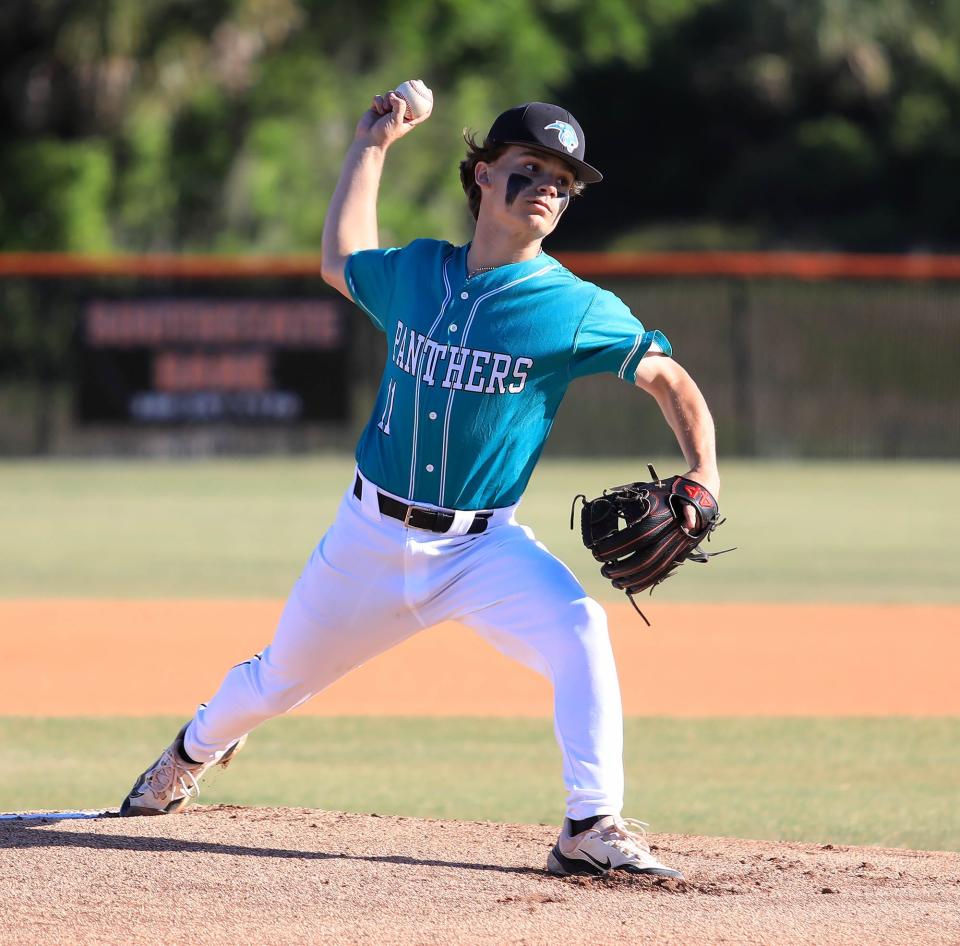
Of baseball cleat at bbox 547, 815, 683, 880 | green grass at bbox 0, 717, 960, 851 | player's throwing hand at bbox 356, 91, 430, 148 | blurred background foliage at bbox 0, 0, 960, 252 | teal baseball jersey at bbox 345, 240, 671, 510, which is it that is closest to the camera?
baseball cleat at bbox 547, 815, 683, 880

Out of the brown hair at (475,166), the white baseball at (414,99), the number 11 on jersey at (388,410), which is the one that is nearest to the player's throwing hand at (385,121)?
the white baseball at (414,99)

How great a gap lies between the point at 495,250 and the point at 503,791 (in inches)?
84.7

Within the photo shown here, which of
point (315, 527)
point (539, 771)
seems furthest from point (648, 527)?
point (315, 527)

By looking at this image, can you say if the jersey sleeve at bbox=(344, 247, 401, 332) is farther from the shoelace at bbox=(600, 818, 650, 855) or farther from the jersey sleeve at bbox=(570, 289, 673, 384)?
the shoelace at bbox=(600, 818, 650, 855)

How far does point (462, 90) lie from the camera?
31031mm

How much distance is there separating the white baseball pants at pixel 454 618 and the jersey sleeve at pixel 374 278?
53 cm

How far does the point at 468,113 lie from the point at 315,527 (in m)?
18.1

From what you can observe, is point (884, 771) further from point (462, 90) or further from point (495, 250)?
point (462, 90)

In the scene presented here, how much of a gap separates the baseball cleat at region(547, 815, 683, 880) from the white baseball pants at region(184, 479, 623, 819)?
46 millimetres

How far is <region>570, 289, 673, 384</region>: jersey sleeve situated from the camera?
167 inches

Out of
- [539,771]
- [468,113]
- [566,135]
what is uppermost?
[468,113]

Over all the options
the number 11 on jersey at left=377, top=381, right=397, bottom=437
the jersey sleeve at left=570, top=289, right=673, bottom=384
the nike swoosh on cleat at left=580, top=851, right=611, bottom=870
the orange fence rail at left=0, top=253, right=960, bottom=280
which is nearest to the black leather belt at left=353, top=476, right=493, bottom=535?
the number 11 on jersey at left=377, top=381, right=397, bottom=437

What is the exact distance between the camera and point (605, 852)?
13.6 ft

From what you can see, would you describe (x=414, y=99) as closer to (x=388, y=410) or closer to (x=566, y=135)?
(x=566, y=135)
